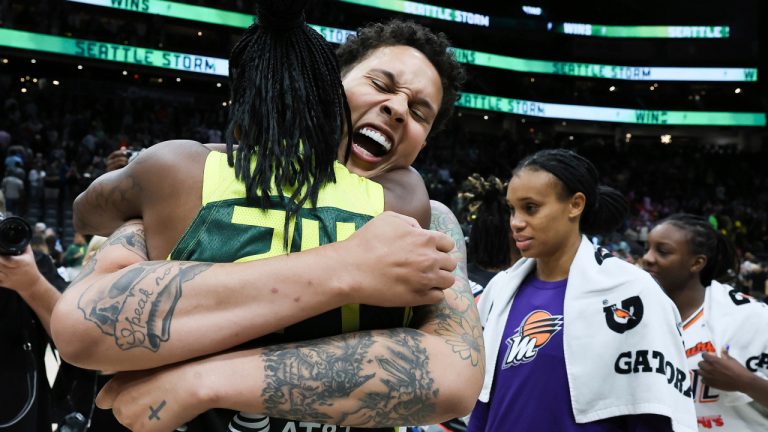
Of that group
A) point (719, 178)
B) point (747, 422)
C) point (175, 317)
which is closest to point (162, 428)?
point (175, 317)

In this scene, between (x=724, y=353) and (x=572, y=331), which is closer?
(x=572, y=331)

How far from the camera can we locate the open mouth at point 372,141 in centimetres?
159

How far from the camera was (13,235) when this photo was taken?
254 cm

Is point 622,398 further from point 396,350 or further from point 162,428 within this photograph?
point 162,428

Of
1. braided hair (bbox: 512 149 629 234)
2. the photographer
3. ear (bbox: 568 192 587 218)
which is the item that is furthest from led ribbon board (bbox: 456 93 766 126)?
the photographer

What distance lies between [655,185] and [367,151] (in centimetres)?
2680

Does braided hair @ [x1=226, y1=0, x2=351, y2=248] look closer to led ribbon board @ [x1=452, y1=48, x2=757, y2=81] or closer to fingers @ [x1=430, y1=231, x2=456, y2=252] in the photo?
fingers @ [x1=430, y1=231, x2=456, y2=252]

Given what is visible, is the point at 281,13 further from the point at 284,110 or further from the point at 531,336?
the point at 531,336

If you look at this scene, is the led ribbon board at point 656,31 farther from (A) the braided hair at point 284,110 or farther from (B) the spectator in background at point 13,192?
(A) the braided hair at point 284,110

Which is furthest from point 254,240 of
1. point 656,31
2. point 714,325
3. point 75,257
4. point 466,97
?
point 656,31

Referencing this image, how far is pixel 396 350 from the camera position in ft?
3.89

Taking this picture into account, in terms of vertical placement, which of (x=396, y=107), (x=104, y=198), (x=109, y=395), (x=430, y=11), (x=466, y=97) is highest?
(x=430, y=11)

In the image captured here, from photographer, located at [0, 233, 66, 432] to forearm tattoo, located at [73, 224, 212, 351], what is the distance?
5.48ft

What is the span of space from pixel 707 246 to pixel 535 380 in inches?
61.1
